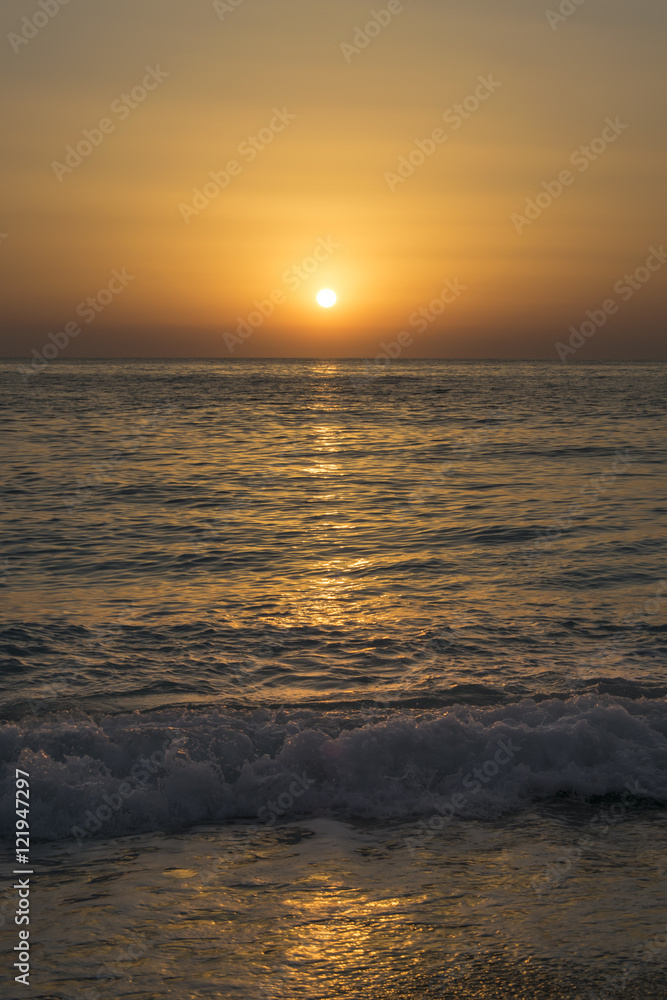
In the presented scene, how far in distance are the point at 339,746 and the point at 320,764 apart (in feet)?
0.77

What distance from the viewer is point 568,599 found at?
12.4 metres

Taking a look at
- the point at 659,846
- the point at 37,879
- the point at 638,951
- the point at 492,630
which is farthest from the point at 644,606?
the point at 37,879

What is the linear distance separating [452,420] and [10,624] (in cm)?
3788

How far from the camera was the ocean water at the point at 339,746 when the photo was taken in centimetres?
433

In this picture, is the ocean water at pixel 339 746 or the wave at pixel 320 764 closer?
the ocean water at pixel 339 746

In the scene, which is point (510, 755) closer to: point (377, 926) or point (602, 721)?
point (602, 721)

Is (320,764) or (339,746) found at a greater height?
(339,746)

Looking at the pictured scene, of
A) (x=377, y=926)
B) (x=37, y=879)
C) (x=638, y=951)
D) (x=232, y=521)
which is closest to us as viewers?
(x=638, y=951)

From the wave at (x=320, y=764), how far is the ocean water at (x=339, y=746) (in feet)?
0.08

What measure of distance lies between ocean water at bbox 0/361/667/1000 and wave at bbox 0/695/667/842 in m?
0.03

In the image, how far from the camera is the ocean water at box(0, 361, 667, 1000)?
4.33 metres

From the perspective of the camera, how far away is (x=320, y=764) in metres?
6.88

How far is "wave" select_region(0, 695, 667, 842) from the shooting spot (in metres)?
6.28

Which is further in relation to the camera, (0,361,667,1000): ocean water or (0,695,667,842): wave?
(0,695,667,842): wave
